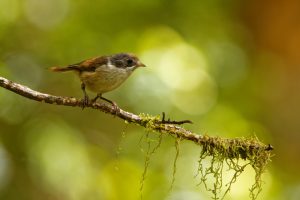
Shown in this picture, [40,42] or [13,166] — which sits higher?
[40,42]

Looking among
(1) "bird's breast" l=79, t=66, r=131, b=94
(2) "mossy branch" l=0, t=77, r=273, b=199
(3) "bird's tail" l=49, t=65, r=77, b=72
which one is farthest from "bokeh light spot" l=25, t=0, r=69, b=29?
(2) "mossy branch" l=0, t=77, r=273, b=199

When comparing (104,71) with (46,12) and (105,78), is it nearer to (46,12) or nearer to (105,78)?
(105,78)

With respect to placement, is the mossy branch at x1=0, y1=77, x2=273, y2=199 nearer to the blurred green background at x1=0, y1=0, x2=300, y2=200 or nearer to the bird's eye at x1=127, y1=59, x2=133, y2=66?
the bird's eye at x1=127, y1=59, x2=133, y2=66

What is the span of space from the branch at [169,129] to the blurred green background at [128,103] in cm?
480

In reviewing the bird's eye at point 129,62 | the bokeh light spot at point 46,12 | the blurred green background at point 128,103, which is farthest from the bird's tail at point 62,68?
the bokeh light spot at point 46,12

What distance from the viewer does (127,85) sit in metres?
10.7

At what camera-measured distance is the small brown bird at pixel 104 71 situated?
564 cm

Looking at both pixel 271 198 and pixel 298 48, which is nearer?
pixel 271 198

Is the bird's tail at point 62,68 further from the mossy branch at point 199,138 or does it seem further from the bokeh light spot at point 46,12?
the bokeh light spot at point 46,12

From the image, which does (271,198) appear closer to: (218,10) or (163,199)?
(163,199)

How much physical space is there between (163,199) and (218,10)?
4.46 m

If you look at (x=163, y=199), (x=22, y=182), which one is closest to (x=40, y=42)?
(x=22, y=182)

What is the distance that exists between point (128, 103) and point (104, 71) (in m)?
4.88

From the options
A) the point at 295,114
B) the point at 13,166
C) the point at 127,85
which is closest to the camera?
the point at 13,166
